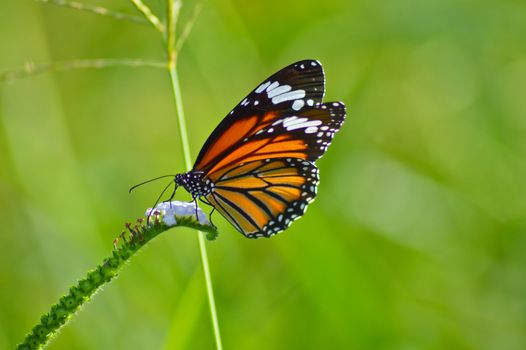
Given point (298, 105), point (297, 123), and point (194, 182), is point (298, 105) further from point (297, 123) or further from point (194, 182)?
point (194, 182)

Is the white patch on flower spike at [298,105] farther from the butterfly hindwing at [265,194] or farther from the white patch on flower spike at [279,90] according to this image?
the butterfly hindwing at [265,194]

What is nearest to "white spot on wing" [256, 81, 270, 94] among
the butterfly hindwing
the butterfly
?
the butterfly

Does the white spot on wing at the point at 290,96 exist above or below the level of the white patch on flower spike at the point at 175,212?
above

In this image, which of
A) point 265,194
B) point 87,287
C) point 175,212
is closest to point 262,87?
point 265,194

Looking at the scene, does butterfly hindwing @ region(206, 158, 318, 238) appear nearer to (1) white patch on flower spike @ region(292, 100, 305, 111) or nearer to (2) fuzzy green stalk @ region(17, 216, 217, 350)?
(1) white patch on flower spike @ region(292, 100, 305, 111)

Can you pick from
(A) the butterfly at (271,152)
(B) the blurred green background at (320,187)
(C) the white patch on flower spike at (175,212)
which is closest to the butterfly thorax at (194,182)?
(A) the butterfly at (271,152)

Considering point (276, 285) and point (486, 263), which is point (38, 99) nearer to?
point (276, 285)
